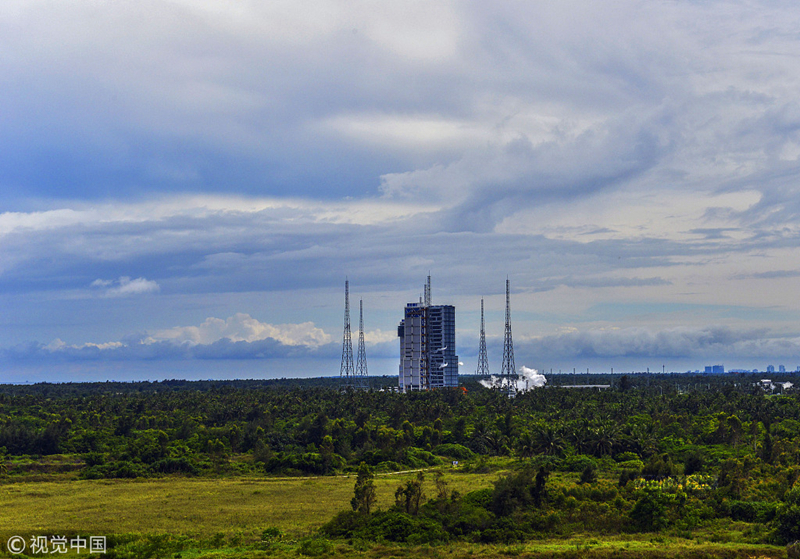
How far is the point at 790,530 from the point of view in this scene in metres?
74.1

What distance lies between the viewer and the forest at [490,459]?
81.2 m

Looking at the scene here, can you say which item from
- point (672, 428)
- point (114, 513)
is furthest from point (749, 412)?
point (114, 513)

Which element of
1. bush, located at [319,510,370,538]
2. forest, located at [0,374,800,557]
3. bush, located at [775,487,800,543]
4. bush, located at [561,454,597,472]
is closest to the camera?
bush, located at [775,487,800,543]

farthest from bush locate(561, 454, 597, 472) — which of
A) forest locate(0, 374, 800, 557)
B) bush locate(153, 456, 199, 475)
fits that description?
bush locate(153, 456, 199, 475)

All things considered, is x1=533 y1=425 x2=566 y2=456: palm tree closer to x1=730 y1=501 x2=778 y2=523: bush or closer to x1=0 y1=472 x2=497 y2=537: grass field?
x1=0 y1=472 x2=497 y2=537: grass field

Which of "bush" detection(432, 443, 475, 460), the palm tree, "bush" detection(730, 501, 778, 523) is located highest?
the palm tree

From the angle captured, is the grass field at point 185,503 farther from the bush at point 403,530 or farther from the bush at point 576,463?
the bush at point 576,463

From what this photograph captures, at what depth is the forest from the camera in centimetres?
8125

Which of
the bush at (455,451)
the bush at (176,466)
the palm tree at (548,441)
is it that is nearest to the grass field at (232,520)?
the bush at (176,466)

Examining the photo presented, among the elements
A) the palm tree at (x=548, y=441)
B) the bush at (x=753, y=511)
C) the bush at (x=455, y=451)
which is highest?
the palm tree at (x=548, y=441)

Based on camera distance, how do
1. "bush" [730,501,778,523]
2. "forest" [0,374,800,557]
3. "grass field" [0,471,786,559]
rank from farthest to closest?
"bush" [730,501,778,523]
"forest" [0,374,800,557]
"grass field" [0,471,786,559]

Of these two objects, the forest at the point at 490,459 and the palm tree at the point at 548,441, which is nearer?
the forest at the point at 490,459

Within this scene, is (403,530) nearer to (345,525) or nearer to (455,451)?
(345,525)

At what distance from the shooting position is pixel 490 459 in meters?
135
